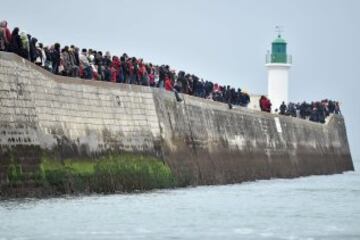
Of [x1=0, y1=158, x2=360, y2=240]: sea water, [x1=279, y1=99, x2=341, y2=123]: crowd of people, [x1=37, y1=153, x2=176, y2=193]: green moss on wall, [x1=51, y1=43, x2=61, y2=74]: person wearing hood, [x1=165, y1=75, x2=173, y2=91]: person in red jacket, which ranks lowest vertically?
[x1=0, y1=158, x2=360, y2=240]: sea water

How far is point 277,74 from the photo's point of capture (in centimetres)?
8119

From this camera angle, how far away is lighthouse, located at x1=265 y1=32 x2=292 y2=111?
81000 millimetres

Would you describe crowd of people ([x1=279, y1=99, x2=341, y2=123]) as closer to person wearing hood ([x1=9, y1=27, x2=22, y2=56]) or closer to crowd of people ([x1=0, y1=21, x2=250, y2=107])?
crowd of people ([x1=0, y1=21, x2=250, y2=107])

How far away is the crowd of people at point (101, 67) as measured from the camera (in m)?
33.5

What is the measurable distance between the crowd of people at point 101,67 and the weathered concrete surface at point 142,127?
824mm

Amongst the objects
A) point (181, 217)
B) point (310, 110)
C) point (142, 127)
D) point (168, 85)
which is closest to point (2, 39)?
point (181, 217)

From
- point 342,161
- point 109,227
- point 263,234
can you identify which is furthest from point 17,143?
point 342,161

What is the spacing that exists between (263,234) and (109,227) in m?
2.93

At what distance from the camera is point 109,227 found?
25688mm

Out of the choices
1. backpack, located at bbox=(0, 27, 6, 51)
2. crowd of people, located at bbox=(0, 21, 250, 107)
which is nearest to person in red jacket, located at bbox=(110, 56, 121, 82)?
crowd of people, located at bbox=(0, 21, 250, 107)

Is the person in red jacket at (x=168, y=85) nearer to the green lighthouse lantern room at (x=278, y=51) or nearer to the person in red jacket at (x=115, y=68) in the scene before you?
the person in red jacket at (x=115, y=68)

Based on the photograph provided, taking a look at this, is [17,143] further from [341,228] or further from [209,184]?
[209,184]

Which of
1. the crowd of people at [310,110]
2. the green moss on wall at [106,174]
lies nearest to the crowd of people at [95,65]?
the green moss on wall at [106,174]

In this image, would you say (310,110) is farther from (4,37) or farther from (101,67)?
(4,37)
